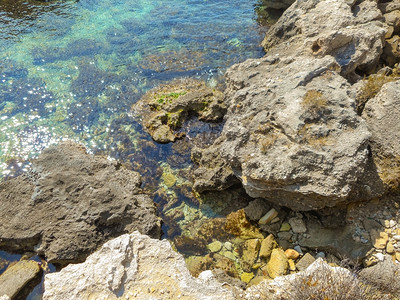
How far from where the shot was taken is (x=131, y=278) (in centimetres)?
478

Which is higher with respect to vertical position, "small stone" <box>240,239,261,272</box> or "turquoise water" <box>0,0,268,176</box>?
"turquoise water" <box>0,0,268,176</box>

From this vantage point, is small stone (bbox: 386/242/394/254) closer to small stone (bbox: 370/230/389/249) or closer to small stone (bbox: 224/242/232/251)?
small stone (bbox: 370/230/389/249)

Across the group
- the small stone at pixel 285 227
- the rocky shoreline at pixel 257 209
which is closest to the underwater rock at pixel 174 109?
the rocky shoreline at pixel 257 209

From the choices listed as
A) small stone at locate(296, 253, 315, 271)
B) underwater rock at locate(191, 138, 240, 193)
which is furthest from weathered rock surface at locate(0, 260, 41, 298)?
small stone at locate(296, 253, 315, 271)

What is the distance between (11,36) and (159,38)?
7.19 m

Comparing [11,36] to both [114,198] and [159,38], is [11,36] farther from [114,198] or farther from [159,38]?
[114,198]

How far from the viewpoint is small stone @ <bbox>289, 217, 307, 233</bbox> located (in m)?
6.94

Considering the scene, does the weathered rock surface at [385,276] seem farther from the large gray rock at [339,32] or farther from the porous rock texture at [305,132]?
the large gray rock at [339,32]

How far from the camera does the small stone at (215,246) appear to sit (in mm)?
7094

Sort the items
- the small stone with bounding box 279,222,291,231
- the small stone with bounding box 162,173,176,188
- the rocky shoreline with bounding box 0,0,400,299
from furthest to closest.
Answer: the small stone with bounding box 162,173,176,188
the small stone with bounding box 279,222,291,231
the rocky shoreline with bounding box 0,0,400,299

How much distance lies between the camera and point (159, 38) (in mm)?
14695

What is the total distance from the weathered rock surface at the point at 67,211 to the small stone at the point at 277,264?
268 cm

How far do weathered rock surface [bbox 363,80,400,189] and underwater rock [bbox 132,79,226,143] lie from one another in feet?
15.7

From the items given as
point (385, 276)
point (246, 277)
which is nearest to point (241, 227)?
point (246, 277)
